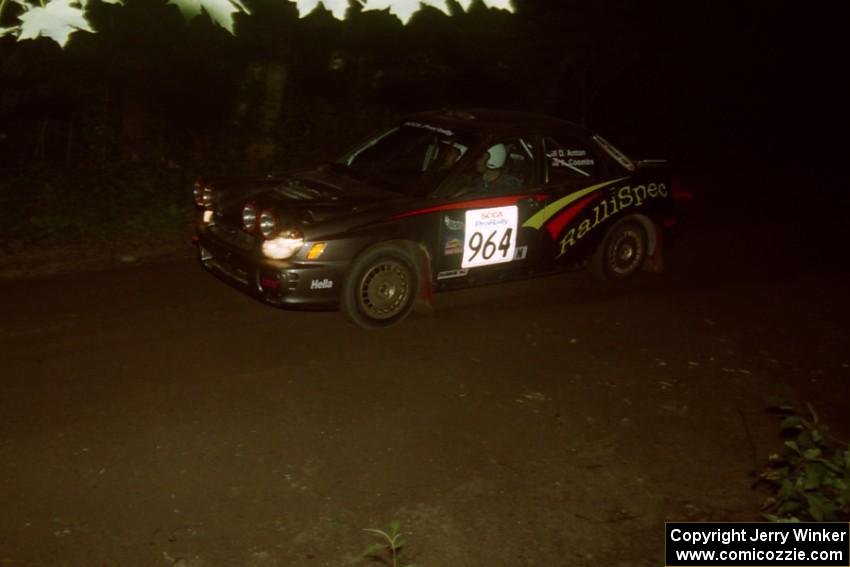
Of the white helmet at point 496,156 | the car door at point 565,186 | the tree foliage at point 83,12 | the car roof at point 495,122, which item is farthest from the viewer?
the car door at point 565,186

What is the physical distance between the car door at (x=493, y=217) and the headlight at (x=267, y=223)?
133 centimetres

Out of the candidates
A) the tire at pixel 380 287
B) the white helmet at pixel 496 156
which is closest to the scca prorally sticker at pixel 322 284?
the tire at pixel 380 287

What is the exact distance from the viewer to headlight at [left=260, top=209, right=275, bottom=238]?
696 centimetres

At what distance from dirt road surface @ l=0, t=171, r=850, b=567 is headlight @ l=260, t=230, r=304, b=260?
653 mm

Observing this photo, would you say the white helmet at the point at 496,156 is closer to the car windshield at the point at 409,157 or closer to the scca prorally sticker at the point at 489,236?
the car windshield at the point at 409,157

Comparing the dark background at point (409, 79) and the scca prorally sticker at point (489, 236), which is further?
the dark background at point (409, 79)

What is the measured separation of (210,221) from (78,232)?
8.30ft

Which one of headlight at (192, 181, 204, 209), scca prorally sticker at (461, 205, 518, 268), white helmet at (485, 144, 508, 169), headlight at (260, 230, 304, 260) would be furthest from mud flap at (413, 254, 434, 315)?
headlight at (192, 181, 204, 209)

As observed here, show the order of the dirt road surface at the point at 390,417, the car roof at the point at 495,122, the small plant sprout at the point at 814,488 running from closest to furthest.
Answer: the small plant sprout at the point at 814,488 < the dirt road surface at the point at 390,417 < the car roof at the point at 495,122

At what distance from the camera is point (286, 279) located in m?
6.89

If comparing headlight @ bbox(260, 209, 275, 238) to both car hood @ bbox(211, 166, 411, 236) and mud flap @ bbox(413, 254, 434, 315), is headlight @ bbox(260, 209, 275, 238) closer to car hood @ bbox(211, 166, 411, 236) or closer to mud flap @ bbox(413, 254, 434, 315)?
car hood @ bbox(211, 166, 411, 236)

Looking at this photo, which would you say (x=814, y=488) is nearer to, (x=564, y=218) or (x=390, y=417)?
(x=390, y=417)

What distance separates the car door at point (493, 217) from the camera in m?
7.55

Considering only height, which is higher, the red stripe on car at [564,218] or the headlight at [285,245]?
the red stripe on car at [564,218]
